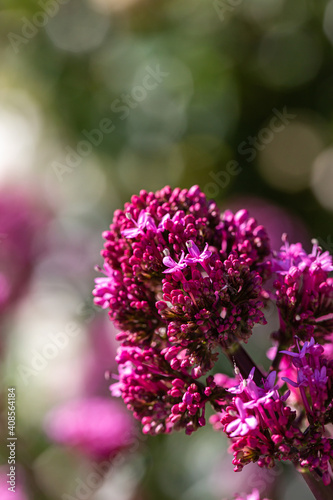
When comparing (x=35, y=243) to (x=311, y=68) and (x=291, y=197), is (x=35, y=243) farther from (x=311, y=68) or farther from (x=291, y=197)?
(x=311, y=68)

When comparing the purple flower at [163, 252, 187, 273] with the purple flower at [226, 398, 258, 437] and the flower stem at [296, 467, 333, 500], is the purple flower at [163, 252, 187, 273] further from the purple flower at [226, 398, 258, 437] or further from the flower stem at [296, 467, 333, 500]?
the flower stem at [296, 467, 333, 500]

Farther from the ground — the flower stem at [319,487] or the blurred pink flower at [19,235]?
the flower stem at [319,487]

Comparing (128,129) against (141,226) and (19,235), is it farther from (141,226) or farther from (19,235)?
(141,226)

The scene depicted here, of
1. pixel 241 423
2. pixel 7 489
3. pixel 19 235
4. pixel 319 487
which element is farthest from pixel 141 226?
pixel 19 235

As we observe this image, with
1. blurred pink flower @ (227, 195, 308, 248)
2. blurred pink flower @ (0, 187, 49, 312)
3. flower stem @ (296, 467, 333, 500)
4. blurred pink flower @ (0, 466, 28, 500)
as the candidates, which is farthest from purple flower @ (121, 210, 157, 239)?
blurred pink flower @ (227, 195, 308, 248)

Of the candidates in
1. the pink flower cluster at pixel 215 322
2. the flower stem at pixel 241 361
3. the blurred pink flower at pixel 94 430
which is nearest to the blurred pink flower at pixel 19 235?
the blurred pink flower at pixel 94 430

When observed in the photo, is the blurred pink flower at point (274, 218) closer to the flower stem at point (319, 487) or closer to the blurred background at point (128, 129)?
the blurred background at point (128, 129)
